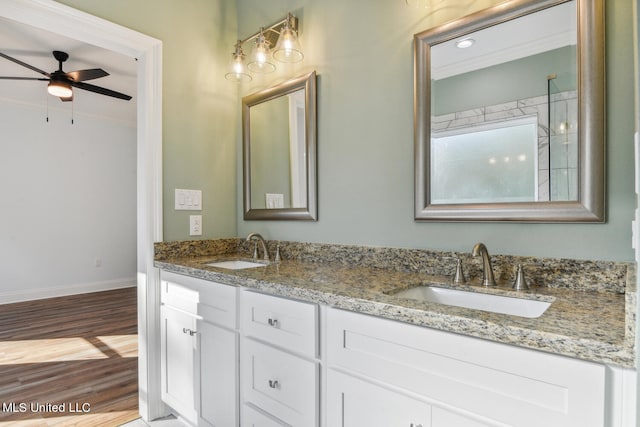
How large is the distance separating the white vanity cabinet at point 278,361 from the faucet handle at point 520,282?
2.24ft

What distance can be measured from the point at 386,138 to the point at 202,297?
1.11 metres

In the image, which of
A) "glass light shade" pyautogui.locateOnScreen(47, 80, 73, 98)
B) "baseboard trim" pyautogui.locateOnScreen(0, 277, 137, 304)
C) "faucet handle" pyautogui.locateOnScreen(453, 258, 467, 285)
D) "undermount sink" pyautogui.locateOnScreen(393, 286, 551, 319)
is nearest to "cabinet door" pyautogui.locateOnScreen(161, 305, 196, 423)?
"undermount sink" pyautogui.locateOnScreen(393, 286, 551, 319)

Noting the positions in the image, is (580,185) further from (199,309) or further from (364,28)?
(199,309)

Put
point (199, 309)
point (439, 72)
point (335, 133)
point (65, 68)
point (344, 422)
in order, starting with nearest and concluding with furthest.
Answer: point (344, 422) < point (439, 72) < point (199, 309) < point (335, 133) < point (65, 68)

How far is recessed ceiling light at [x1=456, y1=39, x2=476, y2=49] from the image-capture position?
141cm

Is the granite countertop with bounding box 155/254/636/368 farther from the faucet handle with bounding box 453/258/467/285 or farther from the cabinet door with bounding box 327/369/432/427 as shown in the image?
the cabinet door with bounding box 327/369/432/427

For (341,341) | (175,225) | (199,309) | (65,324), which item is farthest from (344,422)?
(65,324)

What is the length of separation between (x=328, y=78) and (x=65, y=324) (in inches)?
142

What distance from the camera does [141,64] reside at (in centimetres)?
196

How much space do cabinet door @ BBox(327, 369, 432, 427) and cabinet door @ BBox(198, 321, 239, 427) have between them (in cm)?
53

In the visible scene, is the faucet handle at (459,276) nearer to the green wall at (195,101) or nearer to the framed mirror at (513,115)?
the framed mirror at (513,115)

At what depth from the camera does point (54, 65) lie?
3.51 m

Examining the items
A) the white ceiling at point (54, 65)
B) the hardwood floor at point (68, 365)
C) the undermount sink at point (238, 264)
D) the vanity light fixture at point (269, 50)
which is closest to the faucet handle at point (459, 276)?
the undermount sink at point (238, 264)

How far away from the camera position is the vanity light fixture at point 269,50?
1885 mm
